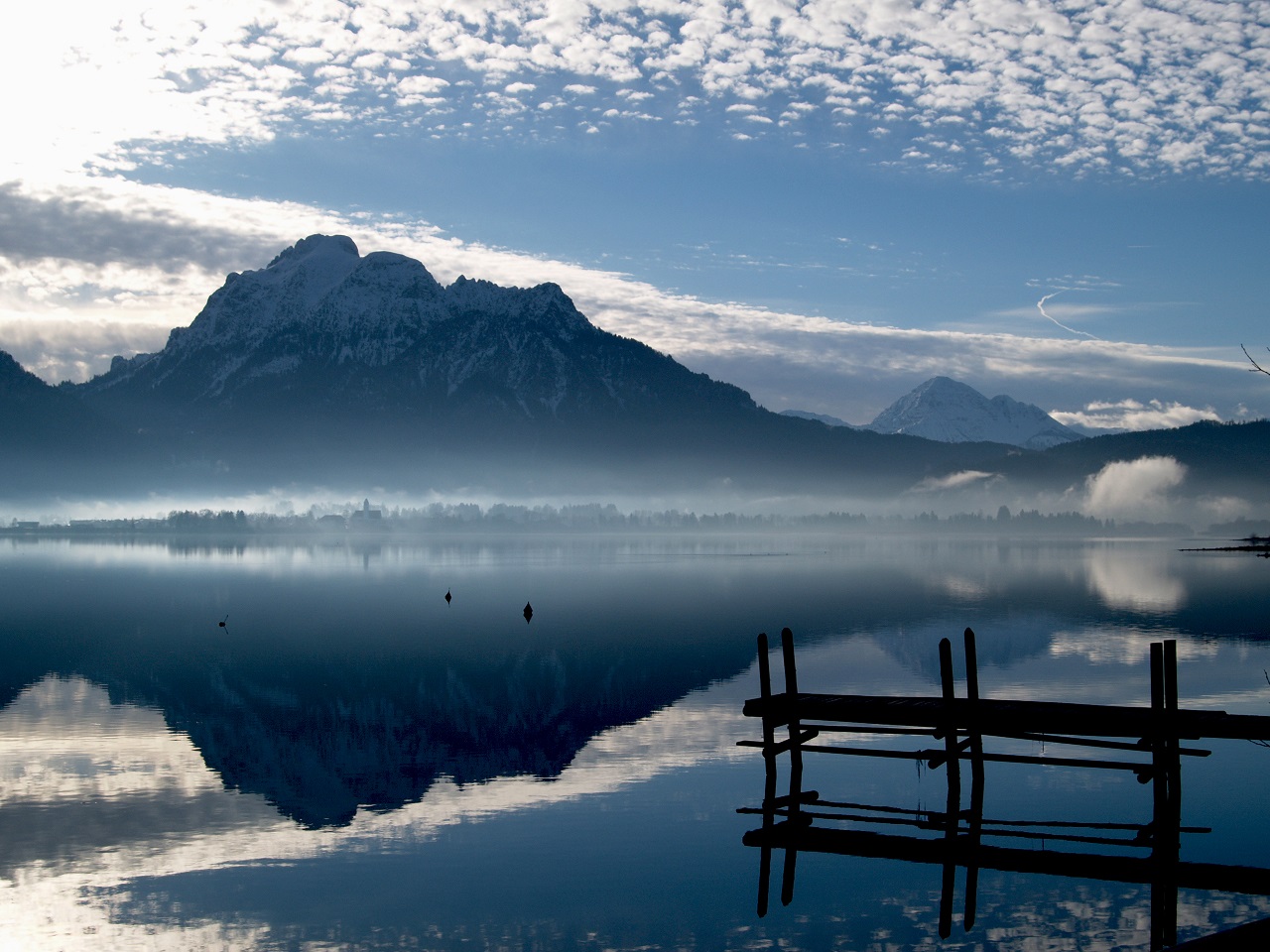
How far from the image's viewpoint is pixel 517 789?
1550 inches

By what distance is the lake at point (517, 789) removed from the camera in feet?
87.7

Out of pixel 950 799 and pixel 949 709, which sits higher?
pixel 949 709

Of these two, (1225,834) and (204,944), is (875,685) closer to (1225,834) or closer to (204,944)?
(1225,834)

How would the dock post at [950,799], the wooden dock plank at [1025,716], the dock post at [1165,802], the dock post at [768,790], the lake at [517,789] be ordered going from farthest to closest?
1. the dock post at [768,790]
2. the lake at [517,789]
3. the dock post at [950,799]
4. the wooden dock plank at [1025,716]
5. the dock post at [1165,802]

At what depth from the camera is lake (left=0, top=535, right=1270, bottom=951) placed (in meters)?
26.7

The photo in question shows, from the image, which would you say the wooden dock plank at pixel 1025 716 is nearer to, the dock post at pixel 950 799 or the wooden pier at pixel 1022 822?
the wooden pier at pixel 1022 822

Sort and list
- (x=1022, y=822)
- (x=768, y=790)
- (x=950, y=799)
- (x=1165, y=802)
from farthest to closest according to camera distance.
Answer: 1. (x=768, y=790)
2. (x=950, y=799)
3. (x=1022, y=822)
4. (x=1165, y=802)

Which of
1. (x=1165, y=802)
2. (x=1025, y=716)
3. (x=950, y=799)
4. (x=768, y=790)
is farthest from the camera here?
(x=768, y=790)

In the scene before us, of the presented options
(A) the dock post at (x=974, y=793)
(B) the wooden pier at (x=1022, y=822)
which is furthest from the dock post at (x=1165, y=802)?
(A) the dock post at (x=974, y=793)

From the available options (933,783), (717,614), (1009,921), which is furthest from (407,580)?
(1009,921)

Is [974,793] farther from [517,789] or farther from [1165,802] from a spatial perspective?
[517,789]

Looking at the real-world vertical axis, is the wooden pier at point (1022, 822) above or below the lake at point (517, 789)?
above

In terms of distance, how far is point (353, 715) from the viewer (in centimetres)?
5422

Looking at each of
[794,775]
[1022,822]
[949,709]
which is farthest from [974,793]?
[794,775]
